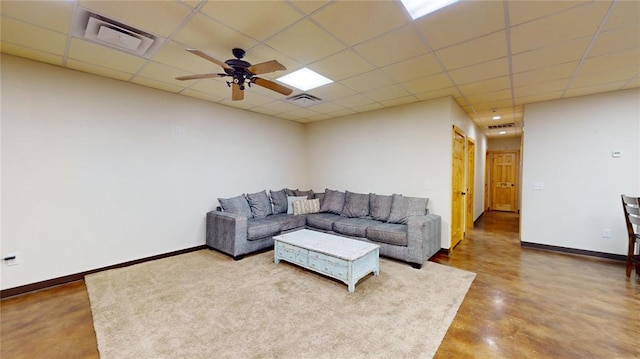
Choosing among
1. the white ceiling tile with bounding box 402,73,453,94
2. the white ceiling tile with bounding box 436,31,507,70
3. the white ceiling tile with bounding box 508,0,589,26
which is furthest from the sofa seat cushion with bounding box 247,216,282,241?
the white ceiling tile with bounding box 508,0,589,26

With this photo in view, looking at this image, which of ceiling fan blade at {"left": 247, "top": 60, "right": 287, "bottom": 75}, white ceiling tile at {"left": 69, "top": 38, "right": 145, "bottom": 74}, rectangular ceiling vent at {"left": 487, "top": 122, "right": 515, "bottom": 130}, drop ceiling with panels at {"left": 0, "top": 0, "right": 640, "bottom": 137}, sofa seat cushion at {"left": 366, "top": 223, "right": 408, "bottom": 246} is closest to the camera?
drop ceiling with panels at {"left": 0, "top": 0, "right": 640, "bottom": 137}

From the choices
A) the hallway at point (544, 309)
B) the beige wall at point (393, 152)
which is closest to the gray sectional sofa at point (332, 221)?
the beige wall at point (393, 152)

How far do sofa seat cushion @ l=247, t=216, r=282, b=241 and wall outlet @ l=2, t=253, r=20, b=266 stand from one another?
8.09 feet

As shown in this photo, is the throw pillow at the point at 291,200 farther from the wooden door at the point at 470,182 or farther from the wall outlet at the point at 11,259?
the wooden door at the point at 470,182

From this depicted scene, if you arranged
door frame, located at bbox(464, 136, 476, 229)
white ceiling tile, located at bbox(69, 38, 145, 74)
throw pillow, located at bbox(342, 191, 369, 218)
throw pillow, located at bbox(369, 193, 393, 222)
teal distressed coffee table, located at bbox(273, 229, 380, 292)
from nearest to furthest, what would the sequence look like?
white ceiling tile, located at bbox(69, 38, 145, 74), teal distressed coffee table, located at bbox(273, 229, 380, 292), throw pillow, located at bbox(369, 193, 393, 222), throw pillow, located at bbox(342, 191, 369, 218), door frame, located at bbox(464, 136, 476, 229)

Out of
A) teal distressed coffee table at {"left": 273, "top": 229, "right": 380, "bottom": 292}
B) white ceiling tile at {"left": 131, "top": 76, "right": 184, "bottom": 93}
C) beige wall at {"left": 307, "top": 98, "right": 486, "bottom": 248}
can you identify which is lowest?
teal distressed coffee table at {"left": 273, "top": 229, "right": 380, "bottom": 292}

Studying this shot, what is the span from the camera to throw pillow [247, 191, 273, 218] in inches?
179

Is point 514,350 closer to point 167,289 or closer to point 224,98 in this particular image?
point 167,289

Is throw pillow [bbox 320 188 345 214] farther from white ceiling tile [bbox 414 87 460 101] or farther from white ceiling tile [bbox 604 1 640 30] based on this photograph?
white ceiling tile [bbox 604 1 640 30]

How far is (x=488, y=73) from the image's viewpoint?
3.10 m

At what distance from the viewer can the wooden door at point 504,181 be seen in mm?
8195

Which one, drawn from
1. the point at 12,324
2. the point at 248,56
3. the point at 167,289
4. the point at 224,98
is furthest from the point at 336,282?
the point at 224,98

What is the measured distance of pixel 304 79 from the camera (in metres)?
3.45

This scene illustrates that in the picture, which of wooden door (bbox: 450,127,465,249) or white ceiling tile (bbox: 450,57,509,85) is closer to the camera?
white ceiling tile (bbox: 450,57,509,85)
